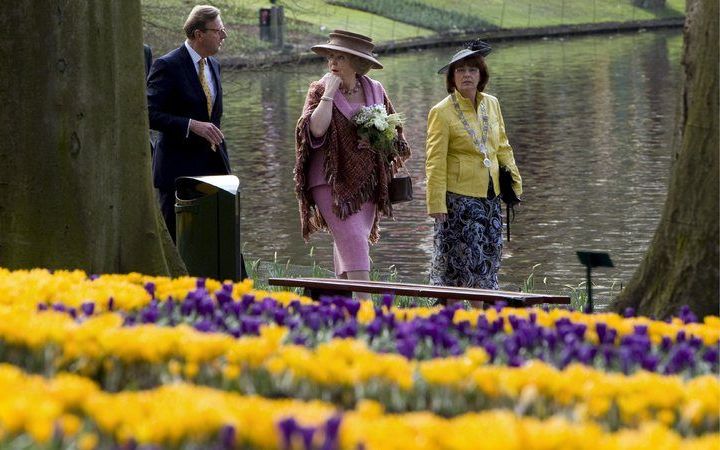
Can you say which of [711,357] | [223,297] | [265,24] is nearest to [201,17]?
[223,297]

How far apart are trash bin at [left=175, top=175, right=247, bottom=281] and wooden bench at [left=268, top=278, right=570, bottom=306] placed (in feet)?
1.94

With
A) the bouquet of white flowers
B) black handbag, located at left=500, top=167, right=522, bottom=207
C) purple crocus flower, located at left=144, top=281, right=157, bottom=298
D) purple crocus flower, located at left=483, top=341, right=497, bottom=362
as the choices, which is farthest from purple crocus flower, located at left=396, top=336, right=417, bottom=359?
black handbag, located at left=500, top=167, right=522, bottom=207

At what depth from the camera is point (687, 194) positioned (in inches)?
282

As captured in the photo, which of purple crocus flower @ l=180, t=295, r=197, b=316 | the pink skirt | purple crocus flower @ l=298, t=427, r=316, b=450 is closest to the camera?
purple crocus flower @ l=298, t=427, r=316, b=450

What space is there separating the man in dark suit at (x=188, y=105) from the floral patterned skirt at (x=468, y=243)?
1422 mm

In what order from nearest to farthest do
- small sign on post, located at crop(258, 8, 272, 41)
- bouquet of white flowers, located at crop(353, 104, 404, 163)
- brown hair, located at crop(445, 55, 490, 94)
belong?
bouquet of white flowers, located at crop(353, 104, 404, 163) < brown hair, located at crop(445, 55, 490, 94) < small sign on post, located at crop(258, 8, 272, 41)

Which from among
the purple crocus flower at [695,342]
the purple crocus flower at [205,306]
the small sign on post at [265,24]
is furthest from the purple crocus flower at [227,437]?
the small sign on post at [265,24]

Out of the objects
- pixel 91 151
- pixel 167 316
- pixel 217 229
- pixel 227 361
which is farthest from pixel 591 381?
pixel 217 229

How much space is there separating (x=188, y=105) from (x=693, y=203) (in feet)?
11.5

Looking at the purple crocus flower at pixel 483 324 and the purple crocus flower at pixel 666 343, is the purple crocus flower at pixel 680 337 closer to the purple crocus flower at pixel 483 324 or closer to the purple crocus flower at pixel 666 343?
the purple crocus flower at pixel 666 343

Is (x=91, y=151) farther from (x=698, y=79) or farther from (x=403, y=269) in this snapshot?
(x=403, y=269)

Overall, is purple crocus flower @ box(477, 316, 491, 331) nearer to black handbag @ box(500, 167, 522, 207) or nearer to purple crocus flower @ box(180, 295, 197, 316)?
purple crocus flower @ box(180, 295, 197, 316)

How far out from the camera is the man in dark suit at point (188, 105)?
366 inches

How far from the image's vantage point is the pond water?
14609 millimetres
